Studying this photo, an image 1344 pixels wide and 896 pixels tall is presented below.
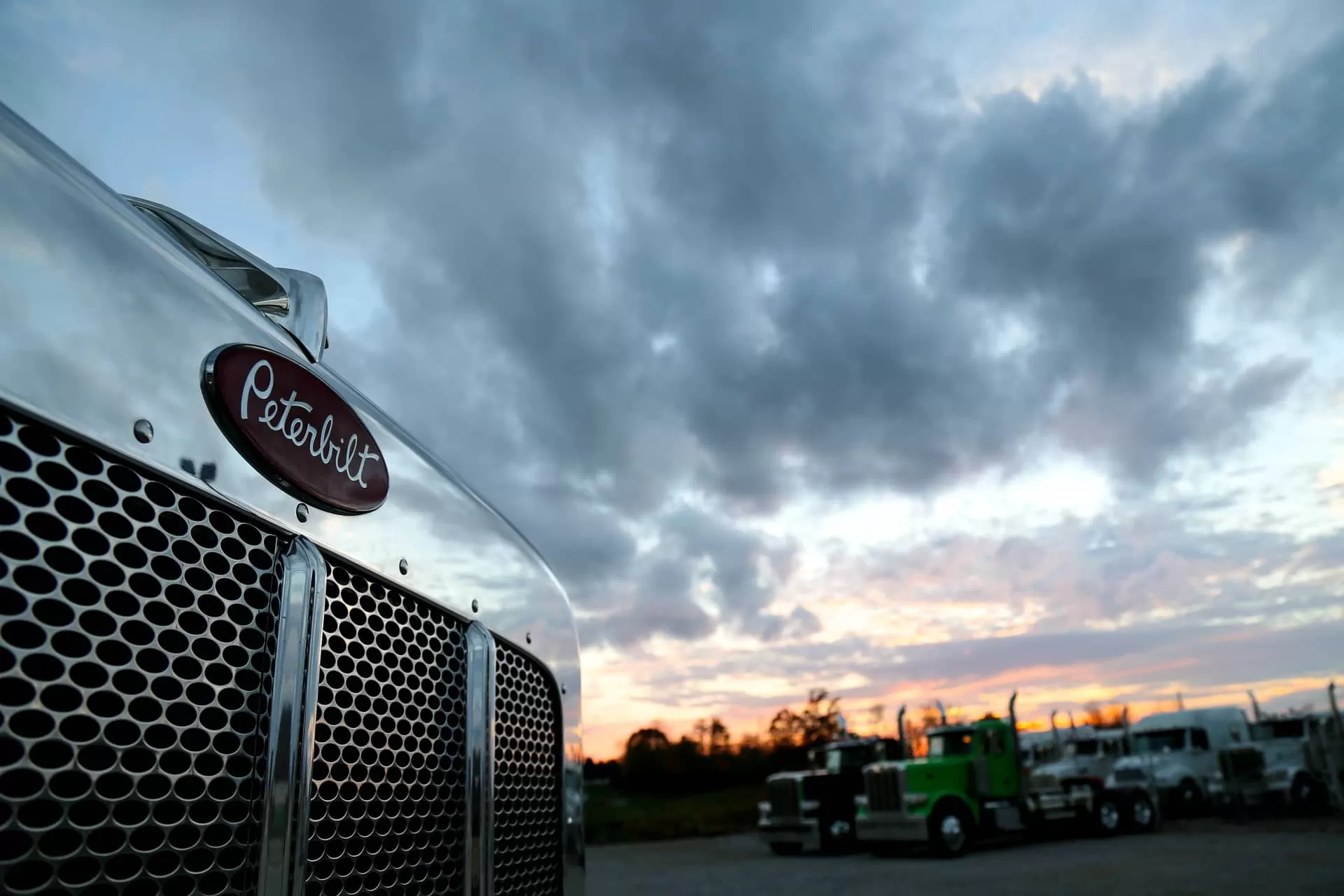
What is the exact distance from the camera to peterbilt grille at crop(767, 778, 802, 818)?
55.5 feet

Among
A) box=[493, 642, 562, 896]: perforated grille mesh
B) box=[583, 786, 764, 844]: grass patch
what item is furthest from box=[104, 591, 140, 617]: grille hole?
box=[583, 786, 764, 844]: grass patch

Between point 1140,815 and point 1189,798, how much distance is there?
366 cm

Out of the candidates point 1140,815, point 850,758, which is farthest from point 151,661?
point 1140,815

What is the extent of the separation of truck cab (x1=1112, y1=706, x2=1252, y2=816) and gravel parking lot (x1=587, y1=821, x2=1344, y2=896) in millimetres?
2347

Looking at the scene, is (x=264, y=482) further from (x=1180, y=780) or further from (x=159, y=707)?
(x=1180, y=780)

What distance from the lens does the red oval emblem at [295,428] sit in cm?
100

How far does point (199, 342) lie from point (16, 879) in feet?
1.70

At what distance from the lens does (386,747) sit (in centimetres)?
118

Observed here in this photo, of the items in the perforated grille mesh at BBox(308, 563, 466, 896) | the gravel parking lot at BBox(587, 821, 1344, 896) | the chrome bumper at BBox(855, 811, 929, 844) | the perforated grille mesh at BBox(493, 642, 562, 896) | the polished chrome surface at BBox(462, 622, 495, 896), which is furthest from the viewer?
the chrome bumper at BBox(855, 811, 929, 844)

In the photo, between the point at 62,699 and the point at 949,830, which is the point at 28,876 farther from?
the point at 949,830

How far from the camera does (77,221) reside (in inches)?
33.7

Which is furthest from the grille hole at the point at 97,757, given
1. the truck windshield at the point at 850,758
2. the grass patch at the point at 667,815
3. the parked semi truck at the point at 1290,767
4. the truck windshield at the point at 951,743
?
the parked semi truck at the point at 1290,767

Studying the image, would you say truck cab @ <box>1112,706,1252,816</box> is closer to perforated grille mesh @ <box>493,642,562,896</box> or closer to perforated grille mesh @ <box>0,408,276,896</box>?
perforated grille mesh @ <box>493,642,562,896</box>

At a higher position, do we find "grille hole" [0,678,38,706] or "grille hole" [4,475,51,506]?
"grille hole" [4,475,51,506]
